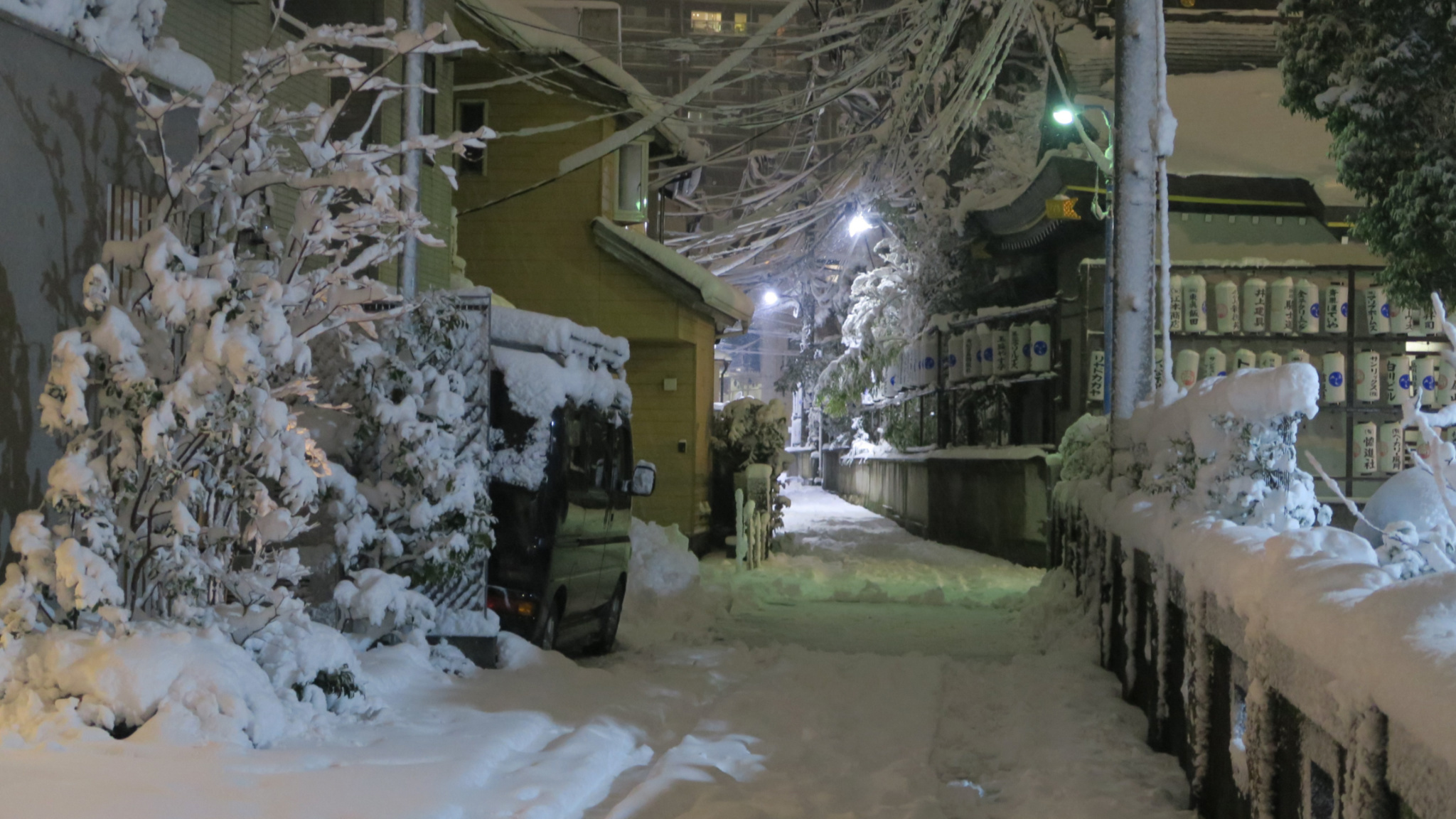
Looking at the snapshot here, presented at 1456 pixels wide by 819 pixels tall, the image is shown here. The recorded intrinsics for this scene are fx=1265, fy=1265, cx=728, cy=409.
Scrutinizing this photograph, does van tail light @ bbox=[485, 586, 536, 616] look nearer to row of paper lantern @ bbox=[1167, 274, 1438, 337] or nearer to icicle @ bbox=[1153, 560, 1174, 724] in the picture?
icicle @ bbox=[1153, 560, 1174, 724]

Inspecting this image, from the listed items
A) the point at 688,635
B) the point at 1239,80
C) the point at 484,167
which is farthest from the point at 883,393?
the point at 688,635

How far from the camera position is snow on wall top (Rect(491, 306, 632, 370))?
958 cm

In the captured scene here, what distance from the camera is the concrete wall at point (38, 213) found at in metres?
6.62

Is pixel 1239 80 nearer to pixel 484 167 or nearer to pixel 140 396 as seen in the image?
pixel 484 167

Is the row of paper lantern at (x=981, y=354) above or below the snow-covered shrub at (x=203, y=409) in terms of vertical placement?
above

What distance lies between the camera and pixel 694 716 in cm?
819

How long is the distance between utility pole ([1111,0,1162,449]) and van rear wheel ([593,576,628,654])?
15.4ft

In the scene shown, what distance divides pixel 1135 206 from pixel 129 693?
910 centimetres

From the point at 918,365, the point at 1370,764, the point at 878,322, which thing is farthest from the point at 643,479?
the point at 878,322

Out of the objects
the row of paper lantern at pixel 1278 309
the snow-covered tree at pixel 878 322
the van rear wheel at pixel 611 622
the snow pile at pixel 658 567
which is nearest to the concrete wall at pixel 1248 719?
the van rear wheel at pixel 611 622

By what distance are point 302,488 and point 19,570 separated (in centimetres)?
126

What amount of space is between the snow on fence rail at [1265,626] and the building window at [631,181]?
13.4 m

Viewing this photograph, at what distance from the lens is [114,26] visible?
7.08 metres

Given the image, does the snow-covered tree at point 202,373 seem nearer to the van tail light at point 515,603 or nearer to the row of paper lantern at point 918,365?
the van tail light at point 515,603
